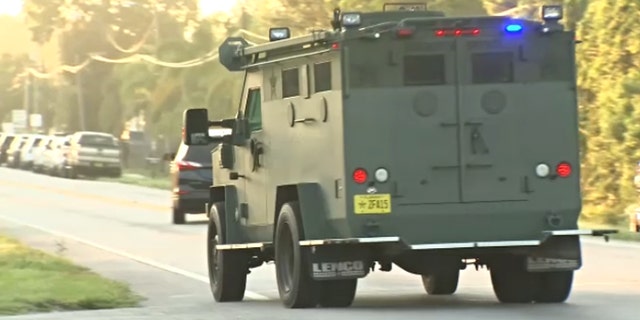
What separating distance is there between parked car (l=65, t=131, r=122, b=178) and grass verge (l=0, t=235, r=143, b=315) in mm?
41539

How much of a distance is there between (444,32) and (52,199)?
3487 centimetres

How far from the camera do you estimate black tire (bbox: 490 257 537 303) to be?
14.9 meters

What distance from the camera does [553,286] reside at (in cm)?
1477

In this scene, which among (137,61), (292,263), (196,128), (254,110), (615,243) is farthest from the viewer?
(137,61)

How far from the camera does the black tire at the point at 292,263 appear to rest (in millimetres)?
14273

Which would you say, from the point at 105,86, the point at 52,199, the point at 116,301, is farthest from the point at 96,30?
the point at 116,301

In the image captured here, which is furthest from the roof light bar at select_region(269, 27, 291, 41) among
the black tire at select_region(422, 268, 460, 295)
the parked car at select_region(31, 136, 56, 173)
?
the parked car at select_region(31, 136, 56, 173)

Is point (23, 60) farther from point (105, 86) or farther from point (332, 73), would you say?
point (332, 73)

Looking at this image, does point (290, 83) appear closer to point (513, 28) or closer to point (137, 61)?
point (513, 28)

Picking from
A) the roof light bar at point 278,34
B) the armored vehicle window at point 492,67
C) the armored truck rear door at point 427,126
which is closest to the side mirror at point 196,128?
the roof light bar at point 278,34

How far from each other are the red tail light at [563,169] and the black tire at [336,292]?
2.09m

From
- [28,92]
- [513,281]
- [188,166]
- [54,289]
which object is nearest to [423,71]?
[513,281]

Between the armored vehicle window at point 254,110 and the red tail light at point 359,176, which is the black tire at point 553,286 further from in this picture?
the armored vehicle window at point 254,110

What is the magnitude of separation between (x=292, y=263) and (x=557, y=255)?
2.43 metres
